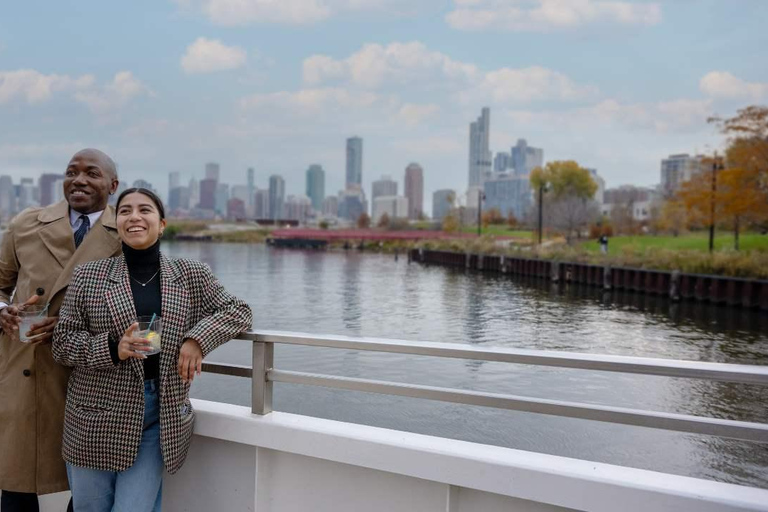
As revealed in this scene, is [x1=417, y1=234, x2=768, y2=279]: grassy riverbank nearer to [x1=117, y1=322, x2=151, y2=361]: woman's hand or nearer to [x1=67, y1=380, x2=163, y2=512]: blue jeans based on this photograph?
[x1=67, y1=380, x2=163, y2=512]: blue jeans

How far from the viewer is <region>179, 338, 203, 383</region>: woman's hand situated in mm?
2223

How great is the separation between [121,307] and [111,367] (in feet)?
0.71

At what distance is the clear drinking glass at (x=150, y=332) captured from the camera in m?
2.10

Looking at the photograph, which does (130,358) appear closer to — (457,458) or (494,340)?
(457,458)

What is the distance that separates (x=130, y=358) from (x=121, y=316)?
0.16 metres

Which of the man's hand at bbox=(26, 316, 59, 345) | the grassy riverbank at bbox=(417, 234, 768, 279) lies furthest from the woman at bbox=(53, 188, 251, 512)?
the grassy riverbank at bbox=(417, 234, 768, 279)

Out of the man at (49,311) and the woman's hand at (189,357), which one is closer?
the woman's hand at (189,357)

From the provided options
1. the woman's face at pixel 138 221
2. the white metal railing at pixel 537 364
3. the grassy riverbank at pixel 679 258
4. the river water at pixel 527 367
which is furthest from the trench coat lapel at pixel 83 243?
the grassy riverbank at pixel 679 258

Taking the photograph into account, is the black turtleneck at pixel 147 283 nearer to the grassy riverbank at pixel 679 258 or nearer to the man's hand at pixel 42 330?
the man's hand at pixel 42 330

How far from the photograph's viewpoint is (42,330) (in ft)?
7.59

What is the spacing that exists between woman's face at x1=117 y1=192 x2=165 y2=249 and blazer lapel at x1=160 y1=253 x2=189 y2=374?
11 cm

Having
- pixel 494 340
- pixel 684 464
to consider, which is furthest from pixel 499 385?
pixel 494 340

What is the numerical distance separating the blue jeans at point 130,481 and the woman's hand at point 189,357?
148 millimetres

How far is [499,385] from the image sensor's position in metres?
10.6
